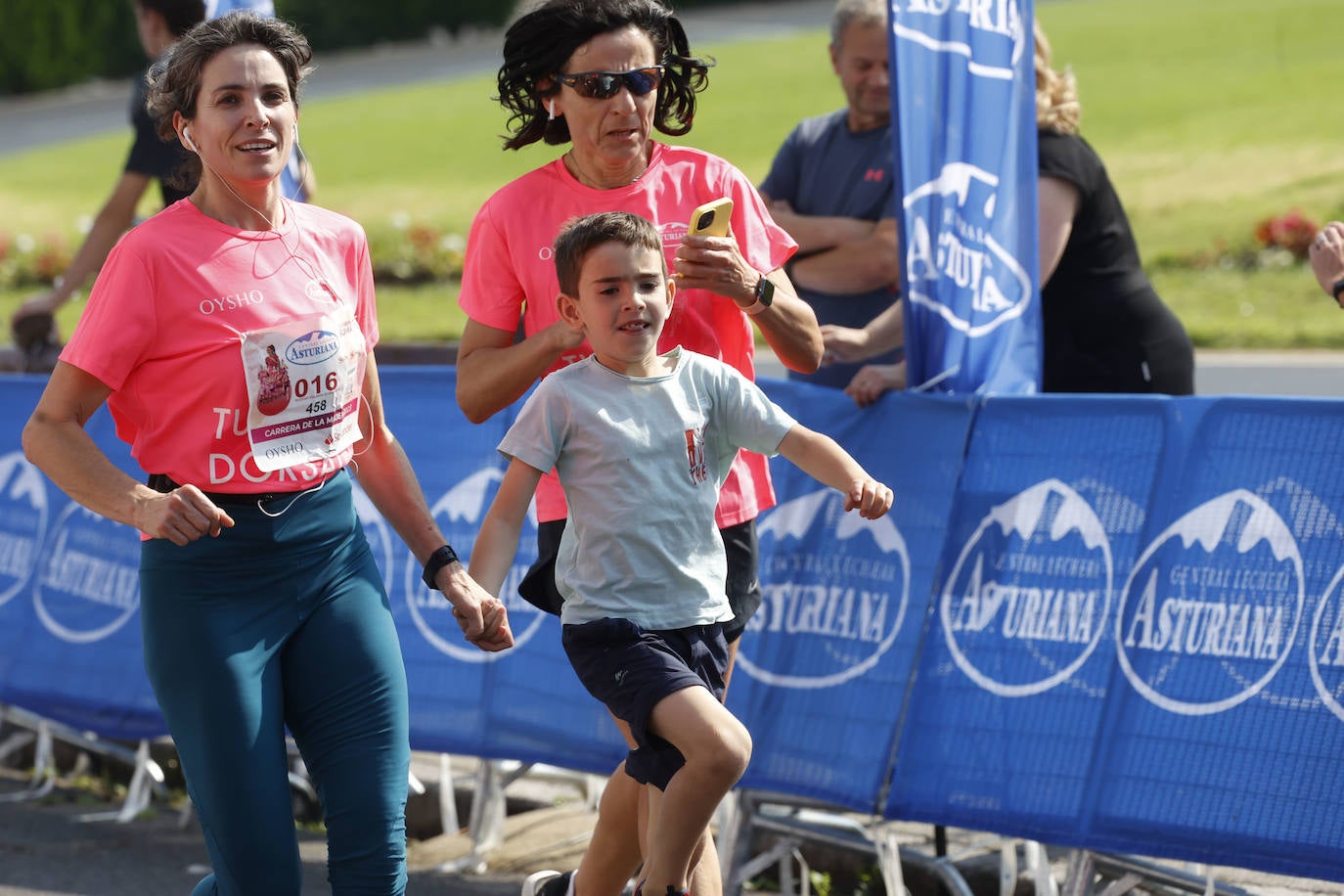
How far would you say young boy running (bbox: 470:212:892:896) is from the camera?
3568 millimetres

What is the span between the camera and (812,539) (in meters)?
5.05

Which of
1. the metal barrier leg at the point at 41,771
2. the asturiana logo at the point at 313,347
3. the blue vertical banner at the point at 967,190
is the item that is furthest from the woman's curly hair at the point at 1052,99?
the metal barrier leg at the point at 41,771

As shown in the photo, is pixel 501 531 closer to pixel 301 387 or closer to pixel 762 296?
pixel 301 387

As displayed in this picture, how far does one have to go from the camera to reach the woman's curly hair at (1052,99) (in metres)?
5.28

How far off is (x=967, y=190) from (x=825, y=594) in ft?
4.01

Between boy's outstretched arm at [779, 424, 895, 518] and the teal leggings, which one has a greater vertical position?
boy's outstretched arm at [779, 424, 895, 518]

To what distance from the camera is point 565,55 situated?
12.6 ft

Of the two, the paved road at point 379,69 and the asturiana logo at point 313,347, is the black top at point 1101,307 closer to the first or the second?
the asturiana logo at point 313,347

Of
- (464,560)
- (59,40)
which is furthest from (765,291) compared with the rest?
(59,40)

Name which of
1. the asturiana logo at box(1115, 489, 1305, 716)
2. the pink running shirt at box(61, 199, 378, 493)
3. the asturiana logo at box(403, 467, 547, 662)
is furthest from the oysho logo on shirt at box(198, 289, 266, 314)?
the asturiana logo at box(1115, 489, 1305, 716)

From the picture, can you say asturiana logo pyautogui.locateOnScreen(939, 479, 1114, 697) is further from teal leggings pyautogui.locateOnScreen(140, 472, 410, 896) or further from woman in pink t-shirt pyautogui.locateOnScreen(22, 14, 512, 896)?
teal leggings pyautogui.locateOnScreen(140, 472, 410, 896)

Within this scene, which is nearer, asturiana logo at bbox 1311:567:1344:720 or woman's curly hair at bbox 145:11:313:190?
woman's curly hair at bbox 145:11:313:190

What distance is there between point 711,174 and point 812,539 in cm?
147

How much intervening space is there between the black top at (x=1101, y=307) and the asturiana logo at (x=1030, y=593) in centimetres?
80
